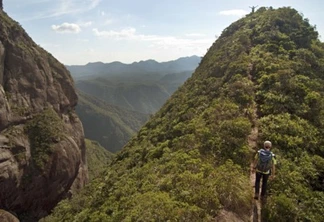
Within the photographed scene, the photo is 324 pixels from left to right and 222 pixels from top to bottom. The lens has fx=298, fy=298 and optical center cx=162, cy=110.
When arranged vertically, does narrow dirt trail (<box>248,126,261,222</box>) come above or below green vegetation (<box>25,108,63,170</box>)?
above

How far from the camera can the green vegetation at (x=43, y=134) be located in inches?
1847

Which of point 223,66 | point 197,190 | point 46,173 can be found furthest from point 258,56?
point 46,173

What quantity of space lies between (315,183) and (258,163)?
380 centimetres

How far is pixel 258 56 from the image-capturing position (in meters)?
32.9

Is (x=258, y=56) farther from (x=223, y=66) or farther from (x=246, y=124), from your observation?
(x=246, y=124)

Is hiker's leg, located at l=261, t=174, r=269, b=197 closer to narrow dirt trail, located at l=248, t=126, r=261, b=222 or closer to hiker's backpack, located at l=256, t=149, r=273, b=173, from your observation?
hiker's backpack, located at l=256, t=149, r=273, b=173

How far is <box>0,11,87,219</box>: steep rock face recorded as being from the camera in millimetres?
43312

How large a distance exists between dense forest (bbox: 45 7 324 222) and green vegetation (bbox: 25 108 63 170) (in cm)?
1963

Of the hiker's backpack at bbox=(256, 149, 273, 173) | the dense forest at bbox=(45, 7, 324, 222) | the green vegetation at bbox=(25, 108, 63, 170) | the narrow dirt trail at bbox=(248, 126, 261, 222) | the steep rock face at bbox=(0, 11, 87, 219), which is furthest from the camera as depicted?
the green vegetation at bbox=(25, 108, 63, 170)

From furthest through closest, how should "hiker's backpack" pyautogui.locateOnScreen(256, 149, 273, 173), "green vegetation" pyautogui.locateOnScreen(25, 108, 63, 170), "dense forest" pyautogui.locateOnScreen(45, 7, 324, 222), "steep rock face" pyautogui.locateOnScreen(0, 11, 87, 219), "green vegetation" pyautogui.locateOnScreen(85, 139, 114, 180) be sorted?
"green vegetation" pyautogui.locateOnScreen(85, 139, 114, 180)
"green vegetation" pyautogui.locateOnScreen(25, 108, 63, 170)
"steep rock face" pyautogui.locateOnScreen(0, 11, 87, 219)
"hiker's backpack" pyautogui.locateOnScreen(256, 149, 273, 173)
"dense forest" pyautogui.locateOnScreen(45, 7, 324, 222)

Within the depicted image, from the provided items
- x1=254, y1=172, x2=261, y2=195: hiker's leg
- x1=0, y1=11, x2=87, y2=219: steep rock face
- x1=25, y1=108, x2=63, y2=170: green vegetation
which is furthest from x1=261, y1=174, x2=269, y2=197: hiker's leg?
x1=25, y1=108, x2=63, y2=170: green vegetation

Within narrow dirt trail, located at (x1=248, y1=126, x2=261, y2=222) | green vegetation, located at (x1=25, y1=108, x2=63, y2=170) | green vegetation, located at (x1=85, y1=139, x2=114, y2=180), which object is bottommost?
green vegetation, located at (x1=85, y1=139, x2=114, y2=180)

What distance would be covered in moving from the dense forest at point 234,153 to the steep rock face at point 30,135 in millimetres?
18989

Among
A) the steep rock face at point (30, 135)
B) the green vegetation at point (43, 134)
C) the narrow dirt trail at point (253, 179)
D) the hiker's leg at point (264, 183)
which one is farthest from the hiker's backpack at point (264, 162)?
the green vegetation at point (43, 134)
